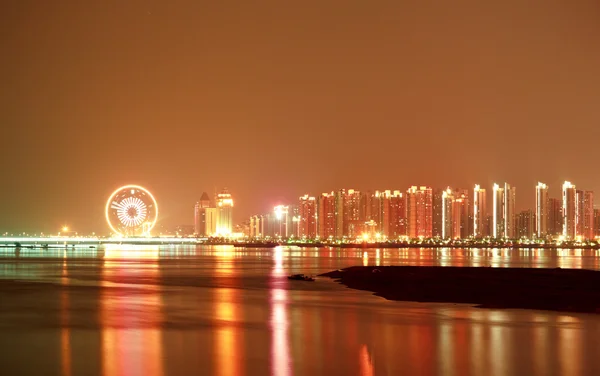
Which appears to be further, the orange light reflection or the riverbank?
the riverbank

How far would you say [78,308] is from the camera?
2919 centimetres

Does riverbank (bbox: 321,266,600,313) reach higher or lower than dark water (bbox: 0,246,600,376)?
lower

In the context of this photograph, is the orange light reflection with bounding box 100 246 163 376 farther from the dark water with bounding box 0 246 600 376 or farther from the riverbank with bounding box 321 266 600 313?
the riverbank with bounding box 321 266 600 313

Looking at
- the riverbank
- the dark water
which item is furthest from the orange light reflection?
the riverbank

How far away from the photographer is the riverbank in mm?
29141

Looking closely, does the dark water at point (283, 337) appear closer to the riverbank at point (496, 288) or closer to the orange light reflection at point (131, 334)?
the orange light reflection at point (131, 334)

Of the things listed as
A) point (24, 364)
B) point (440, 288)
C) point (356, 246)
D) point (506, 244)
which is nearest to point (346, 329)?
point (24, 364)

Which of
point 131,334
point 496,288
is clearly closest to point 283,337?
point 131,334

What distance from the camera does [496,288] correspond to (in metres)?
35.4

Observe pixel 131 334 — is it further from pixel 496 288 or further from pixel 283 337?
pixel 496 288

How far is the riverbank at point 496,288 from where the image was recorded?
95.6ft

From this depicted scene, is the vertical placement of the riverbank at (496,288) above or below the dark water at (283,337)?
below

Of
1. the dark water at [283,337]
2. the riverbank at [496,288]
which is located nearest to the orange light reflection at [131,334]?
the dark water at [283,337]

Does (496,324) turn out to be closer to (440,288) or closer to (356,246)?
(440,288)
